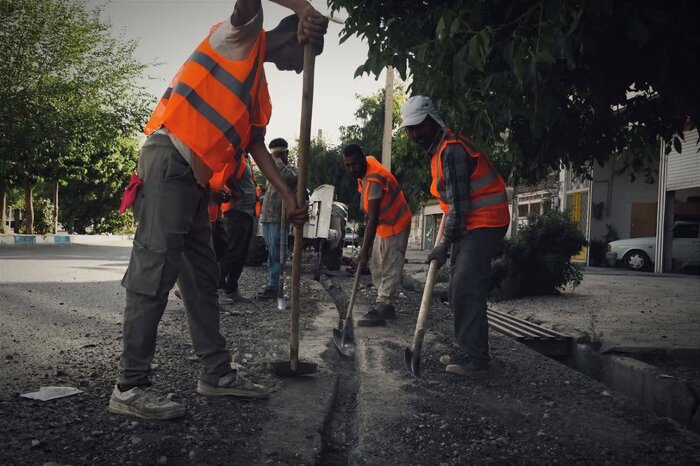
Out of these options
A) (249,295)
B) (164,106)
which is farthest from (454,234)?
(249,295)

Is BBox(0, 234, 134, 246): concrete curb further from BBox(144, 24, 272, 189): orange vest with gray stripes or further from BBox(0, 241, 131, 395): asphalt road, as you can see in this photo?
BBox(144, 24, 272, 189): orange vest with gray stripes

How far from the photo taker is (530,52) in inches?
103

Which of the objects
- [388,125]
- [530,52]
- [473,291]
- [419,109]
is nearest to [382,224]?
[419,109]

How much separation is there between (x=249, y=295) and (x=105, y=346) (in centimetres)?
359

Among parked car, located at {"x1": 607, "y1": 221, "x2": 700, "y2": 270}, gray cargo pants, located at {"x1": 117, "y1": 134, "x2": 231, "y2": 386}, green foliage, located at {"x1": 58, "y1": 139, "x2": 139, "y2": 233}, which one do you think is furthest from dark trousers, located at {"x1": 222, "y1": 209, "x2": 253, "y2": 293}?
green foliage, located at {"x1": 58, "y1": 139, "x2": 139, "y2": 233}

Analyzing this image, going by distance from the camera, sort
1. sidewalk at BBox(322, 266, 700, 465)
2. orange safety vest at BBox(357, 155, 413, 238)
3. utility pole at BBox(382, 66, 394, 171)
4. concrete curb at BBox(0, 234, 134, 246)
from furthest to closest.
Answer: concrete curb at BBox(0, 234, 134, 246)
utility pole at BBox(382, 66, 394, 171)
orange safety vest at BBox(357, 155, 413, 238)
sidewalk at BBox(322, 266, 700, 465)

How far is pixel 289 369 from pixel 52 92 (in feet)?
67.0

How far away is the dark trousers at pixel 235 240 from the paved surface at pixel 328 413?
1.69 meters

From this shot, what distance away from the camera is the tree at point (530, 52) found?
2.67 meters

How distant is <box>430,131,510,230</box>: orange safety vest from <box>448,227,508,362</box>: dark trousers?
7 centimetres

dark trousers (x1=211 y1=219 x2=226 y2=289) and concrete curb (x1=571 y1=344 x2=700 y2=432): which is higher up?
dark trousers (x1=211 y1=219 x2=226 y2=289)

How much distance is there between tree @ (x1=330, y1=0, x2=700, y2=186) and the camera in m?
2.67

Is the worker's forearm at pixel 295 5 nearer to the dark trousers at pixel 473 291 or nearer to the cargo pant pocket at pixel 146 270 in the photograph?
the cargo pant pocket at pixel 146 270

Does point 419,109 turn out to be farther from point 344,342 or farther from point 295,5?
point 344,342
